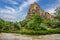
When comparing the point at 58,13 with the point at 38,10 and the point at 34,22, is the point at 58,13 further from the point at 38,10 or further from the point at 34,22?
the point at 34,22

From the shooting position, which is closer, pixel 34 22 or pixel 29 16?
pixel 34 22

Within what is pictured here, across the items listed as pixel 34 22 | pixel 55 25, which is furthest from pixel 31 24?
pixel 55 25

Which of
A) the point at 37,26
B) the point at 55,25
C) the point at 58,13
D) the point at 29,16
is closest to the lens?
the point at 37,26

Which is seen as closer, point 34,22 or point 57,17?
point 34,22

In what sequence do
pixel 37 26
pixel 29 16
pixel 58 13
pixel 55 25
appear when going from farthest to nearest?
pixel 29 16, pixel 58 13, pixel 55 25, pixel 37 26

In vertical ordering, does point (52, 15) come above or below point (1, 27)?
above

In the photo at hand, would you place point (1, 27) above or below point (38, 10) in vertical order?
below

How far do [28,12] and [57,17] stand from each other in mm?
7631

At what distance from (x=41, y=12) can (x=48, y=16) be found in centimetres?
246

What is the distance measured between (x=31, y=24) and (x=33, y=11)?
447 inches

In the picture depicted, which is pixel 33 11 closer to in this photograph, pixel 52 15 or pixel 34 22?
pixel 52 15

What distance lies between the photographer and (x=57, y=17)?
3547 centimetres

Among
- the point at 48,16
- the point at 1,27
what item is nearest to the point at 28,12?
the point at 48,16

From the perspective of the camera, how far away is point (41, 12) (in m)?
37.2
